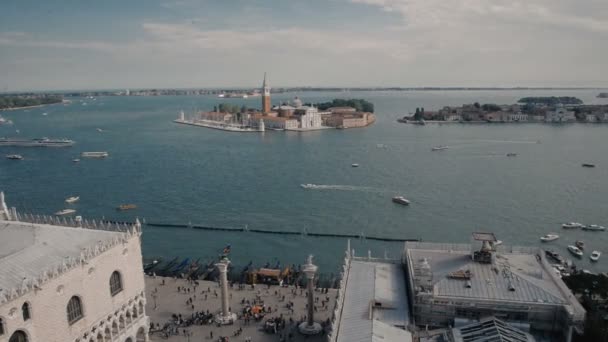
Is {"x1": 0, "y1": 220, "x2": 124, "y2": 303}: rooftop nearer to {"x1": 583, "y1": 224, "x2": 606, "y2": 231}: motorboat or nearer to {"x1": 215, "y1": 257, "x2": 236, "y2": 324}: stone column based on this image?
{"x1": 215, "y1": 257, "x2": 236, "y2": 324}: stone column

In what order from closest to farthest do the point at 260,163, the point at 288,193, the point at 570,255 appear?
1. the point at 570,255
2. the point at 288,193
3. the point at 260,163

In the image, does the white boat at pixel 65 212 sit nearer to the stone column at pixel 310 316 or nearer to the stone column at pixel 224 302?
the stone column at pixel 224 302

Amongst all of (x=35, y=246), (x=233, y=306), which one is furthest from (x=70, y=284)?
(x=233, y=306)

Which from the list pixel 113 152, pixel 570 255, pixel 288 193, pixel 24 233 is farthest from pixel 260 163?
pixel 24 233

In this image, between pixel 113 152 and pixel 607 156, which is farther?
pixel 113 152

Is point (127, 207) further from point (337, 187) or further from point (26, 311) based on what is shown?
point (26, 311)

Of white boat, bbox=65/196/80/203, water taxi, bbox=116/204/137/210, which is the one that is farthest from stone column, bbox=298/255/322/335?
white boat, bbox=65/196/80/203

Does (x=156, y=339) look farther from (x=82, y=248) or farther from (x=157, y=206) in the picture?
(x=157, y=206)
